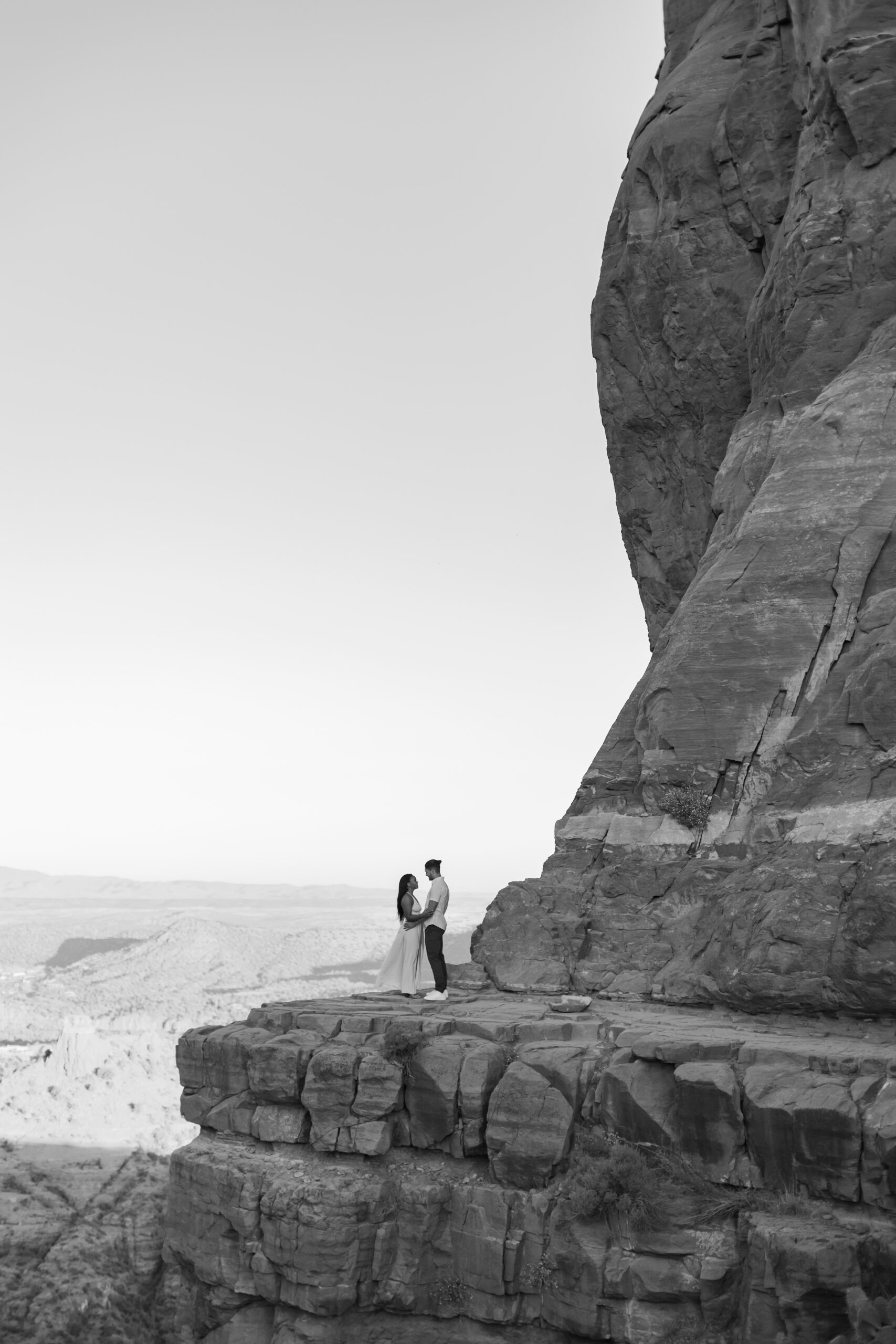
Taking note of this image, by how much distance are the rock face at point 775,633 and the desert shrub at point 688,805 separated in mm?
82

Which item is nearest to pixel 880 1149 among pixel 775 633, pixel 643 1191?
pixel 643 1191

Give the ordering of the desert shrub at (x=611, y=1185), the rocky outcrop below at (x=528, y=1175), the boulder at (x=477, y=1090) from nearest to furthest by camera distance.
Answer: the rocky outcrop below at (x=528, y=1175) → the desert shrub at (x=611, y=1185) → the boulder at (x=477, y=1090)

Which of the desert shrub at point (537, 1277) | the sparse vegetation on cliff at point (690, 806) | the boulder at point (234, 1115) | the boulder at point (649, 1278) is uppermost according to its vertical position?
the sparse vegetation on cliff at point (690, 806)

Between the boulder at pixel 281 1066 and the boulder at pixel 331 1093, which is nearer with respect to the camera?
the boulder at pixel 331 1093

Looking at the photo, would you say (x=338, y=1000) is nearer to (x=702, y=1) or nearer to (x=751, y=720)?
(x=751, y=720)

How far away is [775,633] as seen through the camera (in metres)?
20.7

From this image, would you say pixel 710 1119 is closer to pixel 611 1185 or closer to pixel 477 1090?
pixel 611 1185

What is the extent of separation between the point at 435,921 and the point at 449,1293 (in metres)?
6.05

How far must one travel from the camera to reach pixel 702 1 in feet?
103

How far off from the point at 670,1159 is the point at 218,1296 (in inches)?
300

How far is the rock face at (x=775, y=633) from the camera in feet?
57.7

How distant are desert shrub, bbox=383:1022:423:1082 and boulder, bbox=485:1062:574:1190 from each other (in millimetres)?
1588

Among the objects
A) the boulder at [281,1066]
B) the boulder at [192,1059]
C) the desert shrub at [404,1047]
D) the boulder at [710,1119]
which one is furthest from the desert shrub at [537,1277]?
the boulder at [192,1059]

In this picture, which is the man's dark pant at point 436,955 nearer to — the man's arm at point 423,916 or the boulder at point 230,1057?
the man's arm at point 423,916
